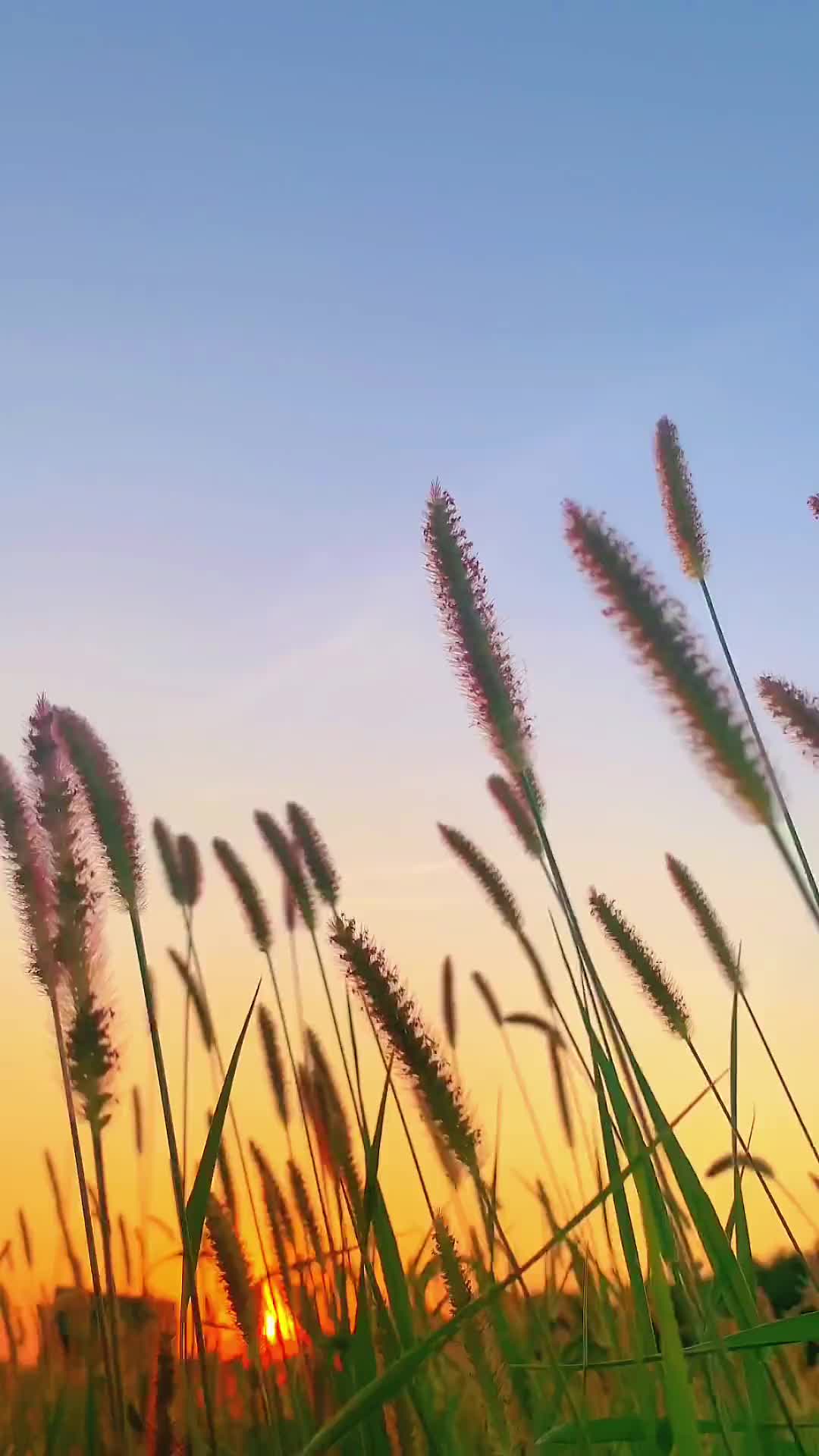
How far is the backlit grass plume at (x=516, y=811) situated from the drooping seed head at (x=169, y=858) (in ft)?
3.87

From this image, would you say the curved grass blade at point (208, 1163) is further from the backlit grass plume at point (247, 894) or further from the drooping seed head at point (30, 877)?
the backlit grass plume at point (247, 894)

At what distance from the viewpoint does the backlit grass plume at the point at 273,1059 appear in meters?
4.04

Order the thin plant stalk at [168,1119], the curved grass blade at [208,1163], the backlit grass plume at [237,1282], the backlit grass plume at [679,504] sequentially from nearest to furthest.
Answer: the curved grass blade at [208,1163] < the thin plant stalk at [168,1119] < the backlit grass plume at [237,1282] < the backlit grass plume at [679,504]

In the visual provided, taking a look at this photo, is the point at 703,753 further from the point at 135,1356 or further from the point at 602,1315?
the point at 135,1356

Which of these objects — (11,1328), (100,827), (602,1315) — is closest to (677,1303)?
(602,1315)

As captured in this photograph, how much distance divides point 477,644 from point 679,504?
157cm

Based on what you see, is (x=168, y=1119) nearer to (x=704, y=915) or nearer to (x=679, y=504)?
(x=704, y=915)

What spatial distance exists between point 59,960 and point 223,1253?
2.20 ft

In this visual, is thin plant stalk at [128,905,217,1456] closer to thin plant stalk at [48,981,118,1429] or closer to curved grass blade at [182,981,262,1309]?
thin plant stalk at [48,981,118,1429]

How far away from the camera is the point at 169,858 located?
4.05m

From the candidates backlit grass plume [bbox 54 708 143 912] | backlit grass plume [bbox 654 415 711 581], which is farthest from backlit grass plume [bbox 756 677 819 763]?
backlit grass plume [bbox 54 708 143 912]

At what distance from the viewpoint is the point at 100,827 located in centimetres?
243

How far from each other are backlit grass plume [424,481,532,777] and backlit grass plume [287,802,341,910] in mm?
1955

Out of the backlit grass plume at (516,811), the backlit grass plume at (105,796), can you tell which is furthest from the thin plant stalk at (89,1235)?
the backlit grass plume at (516,811)
